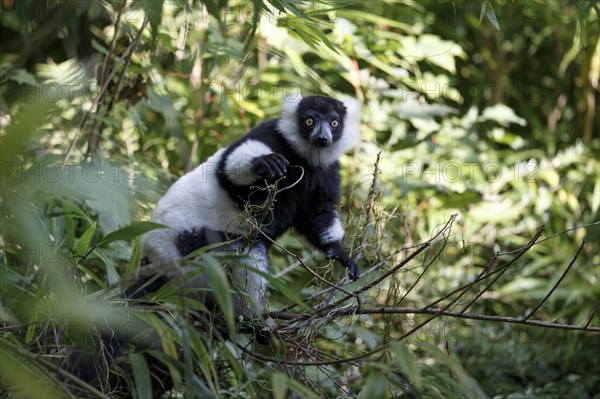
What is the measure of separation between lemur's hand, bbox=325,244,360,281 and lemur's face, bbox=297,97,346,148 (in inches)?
23.9

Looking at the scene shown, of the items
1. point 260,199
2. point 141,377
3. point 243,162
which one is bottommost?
point 141,377

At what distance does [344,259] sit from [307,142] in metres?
0.73

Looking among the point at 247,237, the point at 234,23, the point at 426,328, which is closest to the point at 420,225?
the point at 426,328

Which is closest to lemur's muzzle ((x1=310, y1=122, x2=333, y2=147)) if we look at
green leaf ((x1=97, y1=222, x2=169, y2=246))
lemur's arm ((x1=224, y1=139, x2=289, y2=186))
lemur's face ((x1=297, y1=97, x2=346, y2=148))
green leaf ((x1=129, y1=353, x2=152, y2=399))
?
lemur's face ((x1=297, y1=97, x2=346, y2=148))

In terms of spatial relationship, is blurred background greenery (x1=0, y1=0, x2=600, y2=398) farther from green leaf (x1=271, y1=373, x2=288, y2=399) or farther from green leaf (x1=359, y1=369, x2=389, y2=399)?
green leaf (x1=271, y1=373, x2=288, y2=399)

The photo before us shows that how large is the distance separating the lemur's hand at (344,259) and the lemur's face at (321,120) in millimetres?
607

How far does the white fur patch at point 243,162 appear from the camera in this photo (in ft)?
11.8

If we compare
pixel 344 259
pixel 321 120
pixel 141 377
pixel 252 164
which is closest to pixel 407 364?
pixel 141 377

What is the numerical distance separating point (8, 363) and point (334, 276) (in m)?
1.92

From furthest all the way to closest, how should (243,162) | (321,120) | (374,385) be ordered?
1. (321,120)
2. (243,162)
3. (374,385)

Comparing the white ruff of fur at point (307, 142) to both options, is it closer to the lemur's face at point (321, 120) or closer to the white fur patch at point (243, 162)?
the lemur's face at point (321, 120)

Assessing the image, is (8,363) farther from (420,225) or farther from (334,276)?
(420,225)

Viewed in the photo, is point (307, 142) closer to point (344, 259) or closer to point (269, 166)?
point (269, 166)

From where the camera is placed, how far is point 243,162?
11.8 ft
